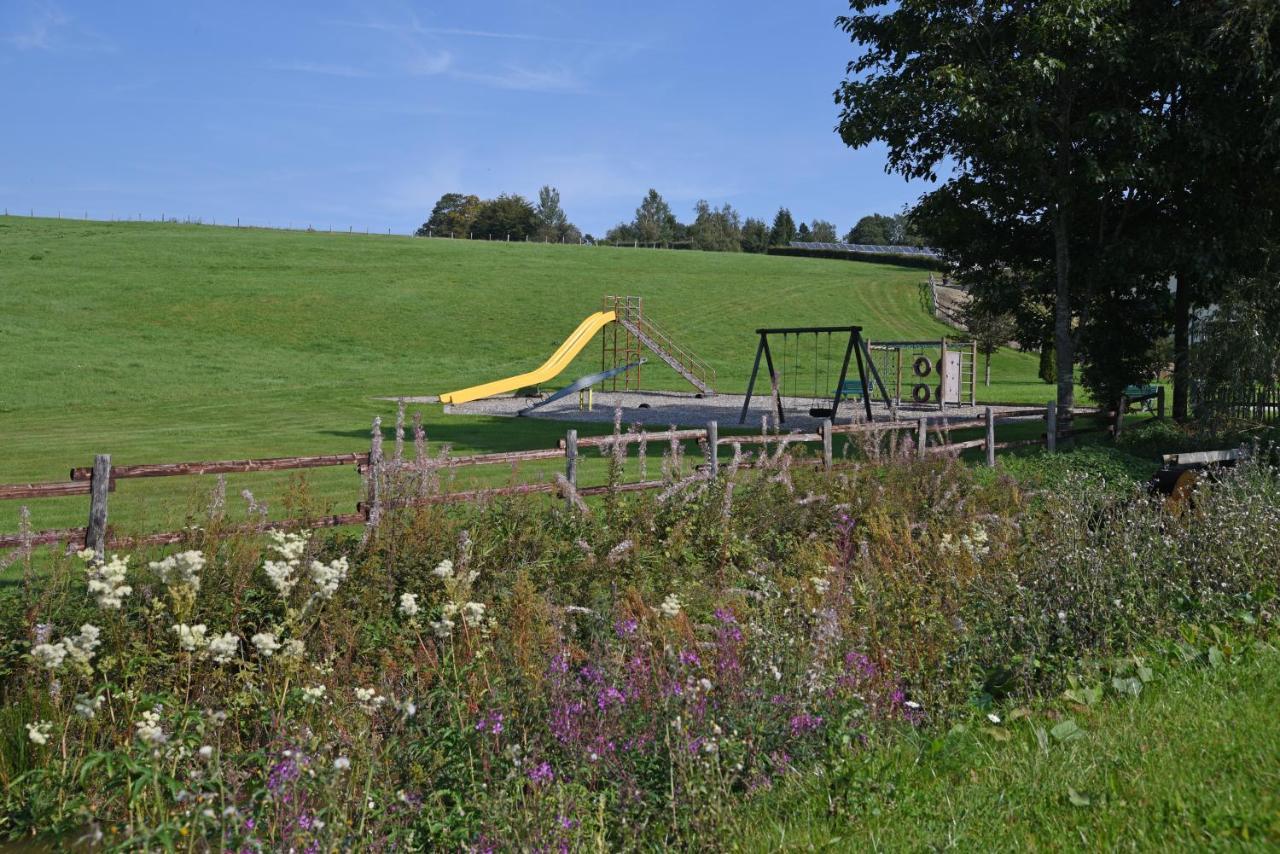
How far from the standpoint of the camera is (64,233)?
2734 inches

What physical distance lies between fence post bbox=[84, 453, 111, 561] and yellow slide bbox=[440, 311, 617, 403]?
63.3ft

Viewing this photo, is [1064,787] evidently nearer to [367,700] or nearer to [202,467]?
[367,700]

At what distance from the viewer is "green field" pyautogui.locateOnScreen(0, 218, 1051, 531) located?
20.1m

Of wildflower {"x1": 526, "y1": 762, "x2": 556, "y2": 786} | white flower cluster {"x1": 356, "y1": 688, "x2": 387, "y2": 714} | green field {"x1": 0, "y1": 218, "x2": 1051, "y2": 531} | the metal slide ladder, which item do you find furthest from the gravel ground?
wildflower {"x1": 526, "y1": 762, "x2": 556, "y2": 786}

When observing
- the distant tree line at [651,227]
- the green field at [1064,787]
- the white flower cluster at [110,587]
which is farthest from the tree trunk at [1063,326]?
the distant tree line at [651,227]

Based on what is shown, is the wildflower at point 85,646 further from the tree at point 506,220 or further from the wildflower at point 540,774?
the tree at point 506,220

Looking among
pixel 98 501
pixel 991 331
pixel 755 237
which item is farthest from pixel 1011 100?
pixel 755 237

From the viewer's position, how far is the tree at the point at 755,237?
119938 millimetres

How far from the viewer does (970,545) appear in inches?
277

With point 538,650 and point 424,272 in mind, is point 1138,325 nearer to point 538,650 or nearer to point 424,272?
point 538,650

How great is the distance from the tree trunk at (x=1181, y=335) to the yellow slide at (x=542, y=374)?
55.3 ft

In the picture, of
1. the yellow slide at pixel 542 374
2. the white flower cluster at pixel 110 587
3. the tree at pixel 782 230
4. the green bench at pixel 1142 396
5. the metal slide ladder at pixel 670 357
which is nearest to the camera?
the white flower cluster at pixel 110 587

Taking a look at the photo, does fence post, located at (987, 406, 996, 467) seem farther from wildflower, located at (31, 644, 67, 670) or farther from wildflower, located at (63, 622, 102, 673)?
wildflower, located at (31, 644, 67, 670)

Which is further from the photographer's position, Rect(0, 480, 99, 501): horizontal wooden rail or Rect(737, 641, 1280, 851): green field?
Rect(0, 480, 99, 501): horizontal wooden rail
